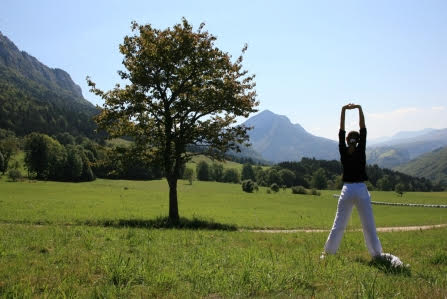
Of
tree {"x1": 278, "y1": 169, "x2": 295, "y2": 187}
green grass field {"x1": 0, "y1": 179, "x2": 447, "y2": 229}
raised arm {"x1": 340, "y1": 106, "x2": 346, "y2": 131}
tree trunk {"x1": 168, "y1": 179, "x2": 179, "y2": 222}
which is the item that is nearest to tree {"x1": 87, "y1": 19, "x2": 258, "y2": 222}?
tree trunk {"x1": 168, "y1": 179, "x2": 179, "y2": 222}

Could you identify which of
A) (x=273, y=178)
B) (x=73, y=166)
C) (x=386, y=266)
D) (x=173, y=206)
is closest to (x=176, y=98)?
(x=173, y=206)

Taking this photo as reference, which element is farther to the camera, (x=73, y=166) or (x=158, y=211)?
(x=73, y=166)

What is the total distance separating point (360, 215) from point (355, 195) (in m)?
0.61

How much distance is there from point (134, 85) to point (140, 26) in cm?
462

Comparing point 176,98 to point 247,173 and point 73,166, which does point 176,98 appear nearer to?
point 73,166

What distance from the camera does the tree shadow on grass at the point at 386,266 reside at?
7.24m

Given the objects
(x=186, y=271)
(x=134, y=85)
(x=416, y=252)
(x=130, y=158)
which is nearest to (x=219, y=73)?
(x=134, y=85)

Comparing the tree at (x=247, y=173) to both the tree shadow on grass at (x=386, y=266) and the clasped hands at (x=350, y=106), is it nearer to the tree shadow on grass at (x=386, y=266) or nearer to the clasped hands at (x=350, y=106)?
the clasped hands at (x=350, y=106)

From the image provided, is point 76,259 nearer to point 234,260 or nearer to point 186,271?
point 186,271

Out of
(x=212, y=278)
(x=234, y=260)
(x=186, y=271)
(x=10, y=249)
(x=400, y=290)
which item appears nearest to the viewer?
(x=400, y=290)

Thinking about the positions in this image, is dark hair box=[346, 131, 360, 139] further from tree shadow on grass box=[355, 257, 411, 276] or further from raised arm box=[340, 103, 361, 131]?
tree shadow on grass box=[355, 257, 411, 276]

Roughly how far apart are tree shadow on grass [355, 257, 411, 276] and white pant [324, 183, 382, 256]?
0.38 meters

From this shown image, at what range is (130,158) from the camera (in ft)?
85.3

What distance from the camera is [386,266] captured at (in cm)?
786
